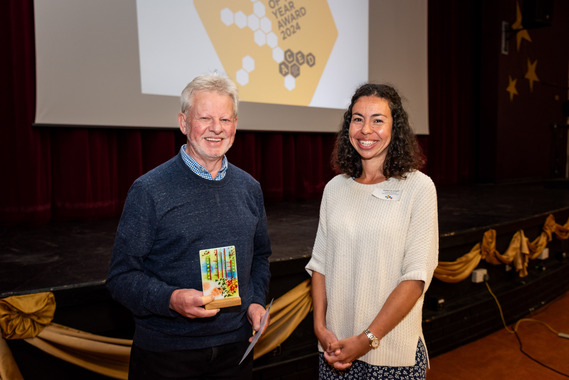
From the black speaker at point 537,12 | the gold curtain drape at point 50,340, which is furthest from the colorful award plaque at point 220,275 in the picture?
the black speaker at point 537,12

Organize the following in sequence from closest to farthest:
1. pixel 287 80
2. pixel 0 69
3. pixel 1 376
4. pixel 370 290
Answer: pixel 370 290
pixel 1 376
pixel 0 69
pixel 287 80

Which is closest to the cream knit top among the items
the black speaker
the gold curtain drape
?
the gold curtain drape

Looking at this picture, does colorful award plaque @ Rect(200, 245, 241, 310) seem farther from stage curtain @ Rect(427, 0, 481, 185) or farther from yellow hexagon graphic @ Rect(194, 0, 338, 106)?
stage curtain @ Rect(427, 0, 481, 185)

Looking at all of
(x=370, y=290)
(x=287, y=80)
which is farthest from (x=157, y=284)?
(x=287, y=80)

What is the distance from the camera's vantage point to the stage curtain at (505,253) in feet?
8.53

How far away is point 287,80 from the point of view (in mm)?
3750

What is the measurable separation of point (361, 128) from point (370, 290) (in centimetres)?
46

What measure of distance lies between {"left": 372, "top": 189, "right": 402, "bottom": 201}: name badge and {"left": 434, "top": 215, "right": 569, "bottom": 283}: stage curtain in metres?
1.47

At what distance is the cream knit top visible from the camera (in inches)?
45.7

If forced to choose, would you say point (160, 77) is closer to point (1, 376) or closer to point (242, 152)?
point (242, 152)

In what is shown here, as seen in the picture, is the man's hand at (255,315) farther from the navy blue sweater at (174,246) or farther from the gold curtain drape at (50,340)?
the gold curtain drape at (50,340)

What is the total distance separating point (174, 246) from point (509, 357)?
2394mm

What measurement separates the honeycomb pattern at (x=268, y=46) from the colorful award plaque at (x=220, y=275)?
2.65 m

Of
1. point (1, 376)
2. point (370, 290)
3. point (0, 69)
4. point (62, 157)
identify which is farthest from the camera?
point (62, 157)
